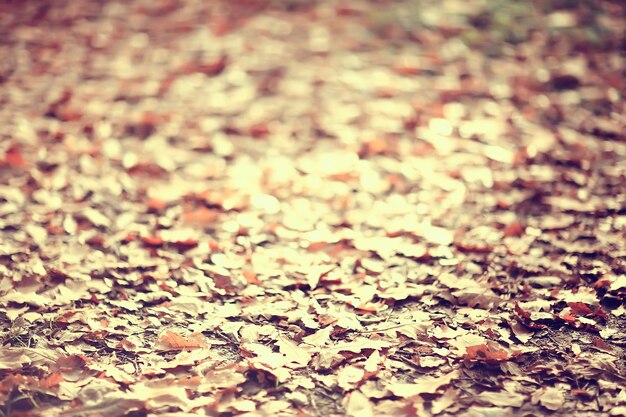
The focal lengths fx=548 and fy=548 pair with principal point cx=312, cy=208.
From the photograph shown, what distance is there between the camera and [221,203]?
310 cm

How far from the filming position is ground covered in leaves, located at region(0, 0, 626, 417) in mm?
2002

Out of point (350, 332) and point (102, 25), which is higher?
point (102, 25)

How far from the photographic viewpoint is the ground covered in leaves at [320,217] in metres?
2.00

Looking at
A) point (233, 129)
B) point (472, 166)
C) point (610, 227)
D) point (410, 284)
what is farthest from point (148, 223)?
point (610, 227)

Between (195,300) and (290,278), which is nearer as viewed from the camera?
(195,300)

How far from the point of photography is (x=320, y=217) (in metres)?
2.99

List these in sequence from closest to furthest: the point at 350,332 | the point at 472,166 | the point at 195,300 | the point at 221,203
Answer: the point at 350,332 < the point at 195,300 < the point at 221,203 < the point at 472,166

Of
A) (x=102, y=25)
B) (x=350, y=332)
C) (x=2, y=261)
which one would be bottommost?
(x=350, y=332)

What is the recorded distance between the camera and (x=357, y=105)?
13.5 feet

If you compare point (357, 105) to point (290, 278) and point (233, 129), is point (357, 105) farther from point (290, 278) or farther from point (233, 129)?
point (290, 278)

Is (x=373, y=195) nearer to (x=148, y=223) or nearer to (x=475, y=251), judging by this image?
(x=475, y=251)

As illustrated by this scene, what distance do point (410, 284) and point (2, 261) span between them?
1.89m

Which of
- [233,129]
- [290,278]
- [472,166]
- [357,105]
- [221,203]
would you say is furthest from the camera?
[357,105]

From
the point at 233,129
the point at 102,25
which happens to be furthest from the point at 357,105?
the point at 102,25
